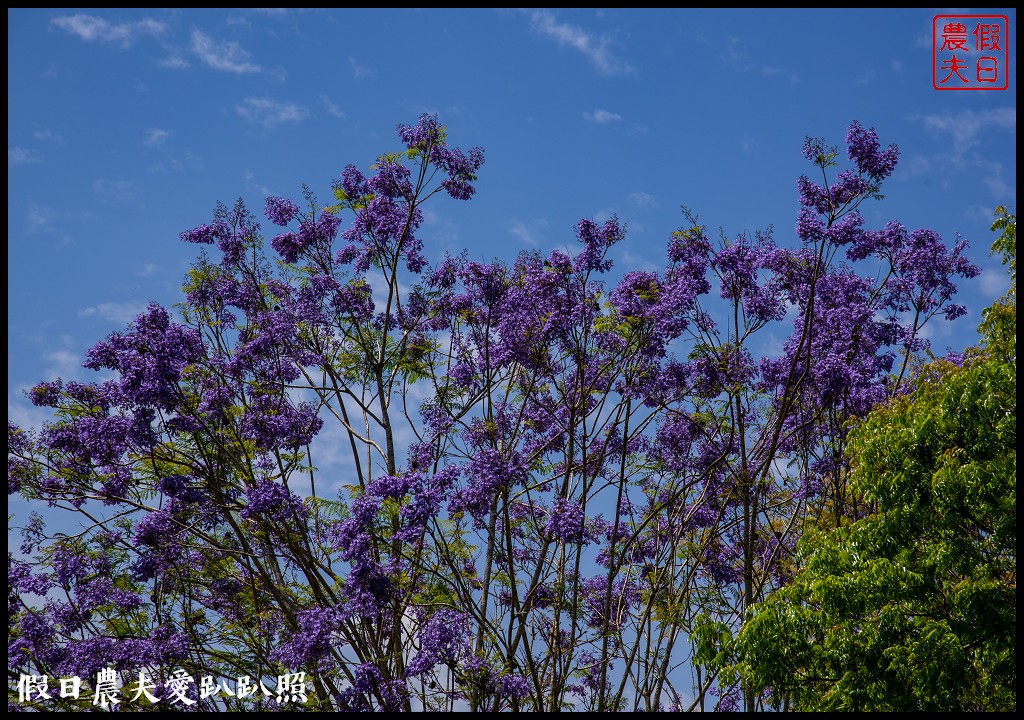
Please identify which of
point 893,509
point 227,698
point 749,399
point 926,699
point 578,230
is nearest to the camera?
point 926,699

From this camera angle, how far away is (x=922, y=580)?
9.93 metres

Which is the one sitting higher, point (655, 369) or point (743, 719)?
point (655, 369)

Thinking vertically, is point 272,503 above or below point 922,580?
above

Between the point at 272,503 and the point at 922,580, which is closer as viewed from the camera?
the point at 922,580

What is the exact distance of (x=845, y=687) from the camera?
1012 cm

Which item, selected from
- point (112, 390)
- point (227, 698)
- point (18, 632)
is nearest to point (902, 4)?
point (112, 390)

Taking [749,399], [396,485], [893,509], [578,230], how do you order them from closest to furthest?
1. [893,509]
2. [396,485]
3. [578,230]
4. [749,399]

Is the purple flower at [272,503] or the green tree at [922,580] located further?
the purple flower at [272,503]

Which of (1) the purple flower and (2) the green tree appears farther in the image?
(1) the purple flower

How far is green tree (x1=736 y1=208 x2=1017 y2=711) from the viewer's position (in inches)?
386

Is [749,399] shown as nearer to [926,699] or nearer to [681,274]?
[681,274]

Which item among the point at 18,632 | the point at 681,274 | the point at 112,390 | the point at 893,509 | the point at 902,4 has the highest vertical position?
the point at 902,4

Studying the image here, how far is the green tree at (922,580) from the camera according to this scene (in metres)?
9.80

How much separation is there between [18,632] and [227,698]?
2.78 m
